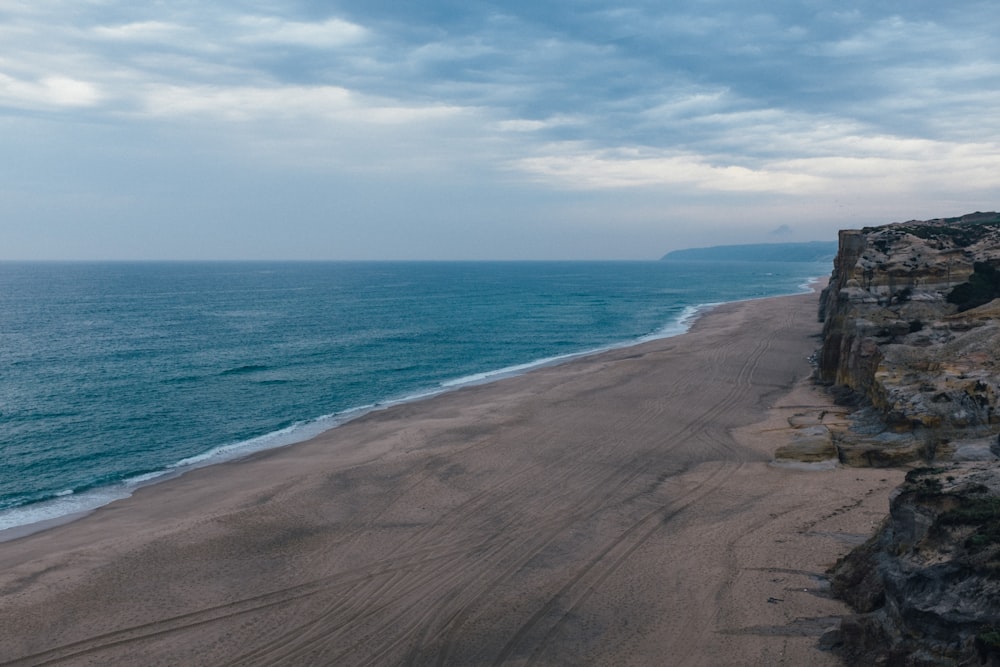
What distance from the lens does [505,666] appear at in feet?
40.9

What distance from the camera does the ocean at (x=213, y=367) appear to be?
27553mm

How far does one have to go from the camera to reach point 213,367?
154 ft

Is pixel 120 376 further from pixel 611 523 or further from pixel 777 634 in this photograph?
pixel 777 634

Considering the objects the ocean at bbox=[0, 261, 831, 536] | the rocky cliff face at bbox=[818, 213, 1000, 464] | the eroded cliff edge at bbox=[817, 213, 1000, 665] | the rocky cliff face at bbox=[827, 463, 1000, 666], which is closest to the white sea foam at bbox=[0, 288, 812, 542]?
the ocean at bbox=[0, 261, 831, 536]

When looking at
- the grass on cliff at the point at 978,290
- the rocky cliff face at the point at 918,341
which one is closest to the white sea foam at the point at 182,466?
the rocky cliff face at the point at 918,341

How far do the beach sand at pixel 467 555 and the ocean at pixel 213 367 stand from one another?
3.88 meters

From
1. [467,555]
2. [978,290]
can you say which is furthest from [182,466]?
[978,290]

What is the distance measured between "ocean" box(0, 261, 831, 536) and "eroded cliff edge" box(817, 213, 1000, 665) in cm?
2295

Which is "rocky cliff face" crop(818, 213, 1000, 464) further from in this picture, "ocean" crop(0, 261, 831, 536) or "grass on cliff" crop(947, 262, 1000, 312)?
"ocean" crop(0, 261, 831, 536)

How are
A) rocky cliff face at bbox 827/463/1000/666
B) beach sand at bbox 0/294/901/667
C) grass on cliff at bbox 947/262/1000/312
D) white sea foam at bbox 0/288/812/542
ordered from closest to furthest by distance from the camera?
rocky cliff face at bbox 827/463/1000/666, beach sand at bbox 0/294/901/667, white sea foam at bbox 0/288/812/542, grass on cliff at bbox 947/262/1000/312

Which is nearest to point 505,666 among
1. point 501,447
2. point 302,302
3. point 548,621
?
point 548,621

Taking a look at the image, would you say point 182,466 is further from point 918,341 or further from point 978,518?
point 918,341

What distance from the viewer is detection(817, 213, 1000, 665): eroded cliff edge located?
984cm

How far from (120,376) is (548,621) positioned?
1525 inches
